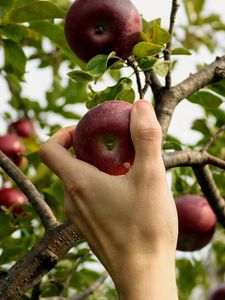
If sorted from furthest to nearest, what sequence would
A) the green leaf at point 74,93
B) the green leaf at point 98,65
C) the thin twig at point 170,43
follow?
the green leaf at point 74,93
the thin twig at point 170,43
the green leaf at point 98,65

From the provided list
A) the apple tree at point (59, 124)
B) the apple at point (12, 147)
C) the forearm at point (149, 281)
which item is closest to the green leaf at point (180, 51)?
the apple tree at point (59, 124)

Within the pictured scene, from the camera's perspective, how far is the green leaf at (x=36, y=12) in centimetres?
147

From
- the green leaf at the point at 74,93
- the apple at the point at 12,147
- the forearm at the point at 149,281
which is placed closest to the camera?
the forearm at the point at 149,281

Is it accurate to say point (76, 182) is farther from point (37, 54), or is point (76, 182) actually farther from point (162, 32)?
point (37, 54)

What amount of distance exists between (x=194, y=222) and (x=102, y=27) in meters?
0.99

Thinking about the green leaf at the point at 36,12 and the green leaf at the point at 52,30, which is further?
the green leaf at the point at 52,30

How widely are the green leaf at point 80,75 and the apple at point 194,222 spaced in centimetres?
88

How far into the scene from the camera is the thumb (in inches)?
38.6

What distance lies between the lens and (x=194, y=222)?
2125mm

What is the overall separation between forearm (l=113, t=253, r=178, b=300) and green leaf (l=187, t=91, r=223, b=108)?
70cm

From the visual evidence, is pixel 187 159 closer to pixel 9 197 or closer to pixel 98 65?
pixel 98 65

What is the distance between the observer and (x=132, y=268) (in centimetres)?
96

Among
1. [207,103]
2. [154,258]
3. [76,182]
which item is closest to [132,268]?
[154,258]

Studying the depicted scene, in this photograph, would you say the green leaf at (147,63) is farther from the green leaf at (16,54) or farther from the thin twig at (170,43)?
the green leaf at (16,54)
